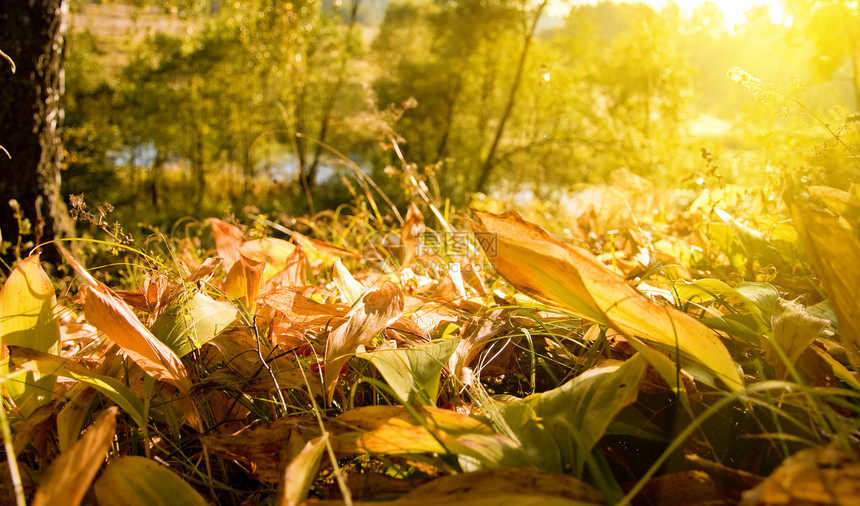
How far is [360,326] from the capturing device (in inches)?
21.4

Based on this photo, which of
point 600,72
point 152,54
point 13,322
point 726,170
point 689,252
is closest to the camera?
point 13,322

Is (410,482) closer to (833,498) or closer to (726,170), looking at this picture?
(833,498)

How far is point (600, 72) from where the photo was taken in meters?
13.6

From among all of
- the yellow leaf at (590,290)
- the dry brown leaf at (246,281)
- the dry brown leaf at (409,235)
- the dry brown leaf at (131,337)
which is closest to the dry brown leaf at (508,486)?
the yellow leaf at (590,290)

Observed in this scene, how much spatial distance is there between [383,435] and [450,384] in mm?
162

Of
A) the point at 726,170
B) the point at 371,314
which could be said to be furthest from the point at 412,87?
the point at 371,314

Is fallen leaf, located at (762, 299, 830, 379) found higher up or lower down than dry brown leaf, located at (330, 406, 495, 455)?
higher up

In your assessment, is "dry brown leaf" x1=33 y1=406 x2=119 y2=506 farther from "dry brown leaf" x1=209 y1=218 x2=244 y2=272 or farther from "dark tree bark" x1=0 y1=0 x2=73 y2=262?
"dark tree bark" x1=0 y1=0 x2=73 y2=262

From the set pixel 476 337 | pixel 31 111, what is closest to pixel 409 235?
pixel 476 337

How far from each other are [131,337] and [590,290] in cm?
39

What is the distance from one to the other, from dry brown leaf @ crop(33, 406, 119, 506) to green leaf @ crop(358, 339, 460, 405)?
192mm

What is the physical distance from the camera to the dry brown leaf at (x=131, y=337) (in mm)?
471

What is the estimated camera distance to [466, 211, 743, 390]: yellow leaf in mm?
425

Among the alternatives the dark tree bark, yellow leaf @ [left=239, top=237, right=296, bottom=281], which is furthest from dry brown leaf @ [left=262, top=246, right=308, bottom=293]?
the dark tree bark
